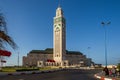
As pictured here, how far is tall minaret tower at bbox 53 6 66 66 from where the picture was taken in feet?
597

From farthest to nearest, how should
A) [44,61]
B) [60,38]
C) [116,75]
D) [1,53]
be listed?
[44,61], [60,38], [116,75], [1,53]

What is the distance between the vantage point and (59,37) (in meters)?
184

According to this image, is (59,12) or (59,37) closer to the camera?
(59,37)

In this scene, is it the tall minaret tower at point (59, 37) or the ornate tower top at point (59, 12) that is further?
the ornate tower top at point (59, 12)

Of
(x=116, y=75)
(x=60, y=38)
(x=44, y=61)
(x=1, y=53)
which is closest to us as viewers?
(x=1, y=53)

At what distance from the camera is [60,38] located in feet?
597

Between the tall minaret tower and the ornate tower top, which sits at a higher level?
the ornate tower top

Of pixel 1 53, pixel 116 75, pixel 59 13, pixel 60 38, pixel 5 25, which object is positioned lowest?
pixel 116 75

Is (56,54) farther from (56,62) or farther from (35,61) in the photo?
(35,61)

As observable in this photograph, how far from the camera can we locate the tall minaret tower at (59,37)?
597 feet

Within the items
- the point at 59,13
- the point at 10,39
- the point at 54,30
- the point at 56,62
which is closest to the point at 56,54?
the point at 56,62

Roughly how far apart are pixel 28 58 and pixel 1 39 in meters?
196

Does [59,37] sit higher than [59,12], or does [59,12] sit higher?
[59,12]

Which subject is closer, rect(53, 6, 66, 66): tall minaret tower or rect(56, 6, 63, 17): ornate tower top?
rect(53, 6, 66, 66): tall minaret tower
